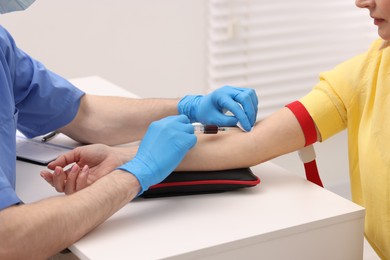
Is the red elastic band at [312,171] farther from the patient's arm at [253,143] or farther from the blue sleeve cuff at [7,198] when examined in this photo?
the blue sleeve cuff at [7,198]

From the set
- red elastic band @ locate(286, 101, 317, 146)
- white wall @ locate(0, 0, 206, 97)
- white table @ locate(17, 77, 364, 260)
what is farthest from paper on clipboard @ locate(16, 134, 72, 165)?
white wall @ locate(0, 0, 206, 97)

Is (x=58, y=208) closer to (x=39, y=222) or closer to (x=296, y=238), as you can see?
(x=39, y=222)

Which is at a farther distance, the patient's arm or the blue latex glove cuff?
the patient's arm

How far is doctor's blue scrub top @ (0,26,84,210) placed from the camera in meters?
1.63

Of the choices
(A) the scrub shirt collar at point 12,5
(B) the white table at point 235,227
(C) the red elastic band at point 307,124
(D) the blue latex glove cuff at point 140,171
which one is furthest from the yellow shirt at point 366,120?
(A) the scrub shirt collar at point 12,5

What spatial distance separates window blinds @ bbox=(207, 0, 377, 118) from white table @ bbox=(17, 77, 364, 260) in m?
1.66

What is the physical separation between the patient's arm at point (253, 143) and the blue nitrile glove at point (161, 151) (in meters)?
0.09

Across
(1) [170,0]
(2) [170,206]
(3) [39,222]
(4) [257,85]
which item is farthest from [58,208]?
(4) [257,85]

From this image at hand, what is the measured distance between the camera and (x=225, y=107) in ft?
6.00

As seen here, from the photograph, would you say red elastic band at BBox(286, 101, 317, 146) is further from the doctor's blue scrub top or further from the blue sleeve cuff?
the blue sleeve cuff

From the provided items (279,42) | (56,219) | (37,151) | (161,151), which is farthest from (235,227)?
(279,42)

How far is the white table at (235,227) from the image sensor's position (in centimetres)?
140

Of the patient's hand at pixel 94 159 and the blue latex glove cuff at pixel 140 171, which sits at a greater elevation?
the blue latex glove cuff at pixel 140 171

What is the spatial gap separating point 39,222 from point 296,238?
497 mm
